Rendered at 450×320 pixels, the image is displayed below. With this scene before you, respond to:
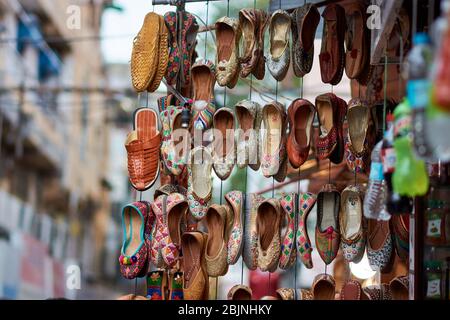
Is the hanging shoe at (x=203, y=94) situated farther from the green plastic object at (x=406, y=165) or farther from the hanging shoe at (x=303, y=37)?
the green plastic object at (x=406, y=165)

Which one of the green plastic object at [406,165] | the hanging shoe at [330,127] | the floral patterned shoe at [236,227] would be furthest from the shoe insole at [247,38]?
the green plastic object at [406,165]

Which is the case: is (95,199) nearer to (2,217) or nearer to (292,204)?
(2,217)

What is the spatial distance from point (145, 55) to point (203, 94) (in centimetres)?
33

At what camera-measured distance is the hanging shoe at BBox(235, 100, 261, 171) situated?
521cm

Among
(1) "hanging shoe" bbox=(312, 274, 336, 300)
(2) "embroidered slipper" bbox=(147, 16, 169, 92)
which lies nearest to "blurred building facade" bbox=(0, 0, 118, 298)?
(2) "embroidered slipper" bbox=(147, 16, 169, 92)

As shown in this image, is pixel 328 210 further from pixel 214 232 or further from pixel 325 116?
pixel 214 232

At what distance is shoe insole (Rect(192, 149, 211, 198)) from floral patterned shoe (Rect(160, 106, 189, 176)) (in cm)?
6

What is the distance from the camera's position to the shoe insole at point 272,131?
17.1 ft

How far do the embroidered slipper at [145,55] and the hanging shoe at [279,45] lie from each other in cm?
54

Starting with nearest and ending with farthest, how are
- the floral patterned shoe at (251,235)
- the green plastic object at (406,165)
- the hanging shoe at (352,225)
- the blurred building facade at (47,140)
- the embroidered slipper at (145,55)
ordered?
the green plastic object at (406,165), the hanging shoe at (352,225), the floral patterned shoe at (251,235), the embroidered slipper at (145,55), the blurred building facade at (47,140)

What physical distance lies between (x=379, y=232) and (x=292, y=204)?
16.2 inches

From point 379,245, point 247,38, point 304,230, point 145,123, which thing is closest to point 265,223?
point 304,230
